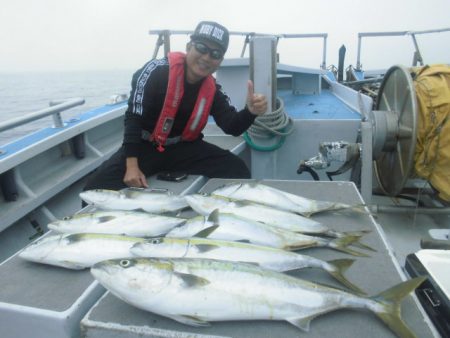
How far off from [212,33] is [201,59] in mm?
290

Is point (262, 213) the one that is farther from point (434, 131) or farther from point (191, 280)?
point (434, 131)

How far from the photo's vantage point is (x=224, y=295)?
152 cm

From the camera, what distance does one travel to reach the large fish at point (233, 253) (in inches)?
71.6

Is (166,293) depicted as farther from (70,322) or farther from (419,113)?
(419,113)

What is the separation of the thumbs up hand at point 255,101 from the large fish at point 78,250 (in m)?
2.12

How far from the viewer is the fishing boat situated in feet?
5.09

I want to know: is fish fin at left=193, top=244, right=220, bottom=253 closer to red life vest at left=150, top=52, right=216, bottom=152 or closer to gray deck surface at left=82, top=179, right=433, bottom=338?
gray deck surface at left=82, top=179, right=433, bottom=338

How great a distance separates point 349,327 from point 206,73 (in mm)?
2948

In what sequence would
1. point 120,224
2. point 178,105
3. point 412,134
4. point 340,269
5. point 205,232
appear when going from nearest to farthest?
point 340,269
point 205,232
point 120,224
point 412,134
point 178,105

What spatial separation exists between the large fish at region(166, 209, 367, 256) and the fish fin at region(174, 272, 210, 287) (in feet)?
1.59

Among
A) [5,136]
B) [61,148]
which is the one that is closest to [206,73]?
[61,148]

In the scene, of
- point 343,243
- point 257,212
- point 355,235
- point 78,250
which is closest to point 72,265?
point 78,250

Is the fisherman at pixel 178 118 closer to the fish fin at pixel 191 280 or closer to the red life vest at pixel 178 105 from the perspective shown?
the red life vest at pixel 178 105

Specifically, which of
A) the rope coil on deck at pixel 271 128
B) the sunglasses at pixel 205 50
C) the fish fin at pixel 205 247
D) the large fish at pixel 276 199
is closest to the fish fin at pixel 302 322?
the fish fin at pixel 205 247
